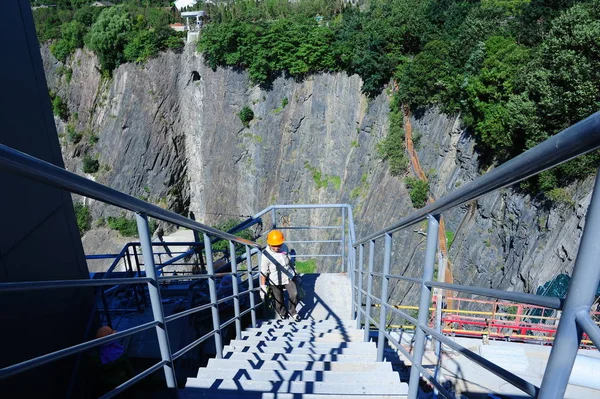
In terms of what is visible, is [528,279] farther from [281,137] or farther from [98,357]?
[281,137]

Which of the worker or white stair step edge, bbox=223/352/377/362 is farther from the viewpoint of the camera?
the worker

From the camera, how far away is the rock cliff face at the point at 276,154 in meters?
12.7

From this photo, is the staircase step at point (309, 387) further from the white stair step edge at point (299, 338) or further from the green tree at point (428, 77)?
the green tree at point (428, 77)

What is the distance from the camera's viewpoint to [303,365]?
302 centimetres

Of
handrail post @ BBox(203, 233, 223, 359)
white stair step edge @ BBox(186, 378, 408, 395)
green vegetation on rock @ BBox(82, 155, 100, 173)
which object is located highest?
handrail post @ BBox(203, 233, 223, 359)

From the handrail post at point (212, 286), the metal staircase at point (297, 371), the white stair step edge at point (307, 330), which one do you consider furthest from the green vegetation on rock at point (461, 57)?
the handrail post at point (212, 286)

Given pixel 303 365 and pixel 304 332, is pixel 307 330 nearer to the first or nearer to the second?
pixel 304 332

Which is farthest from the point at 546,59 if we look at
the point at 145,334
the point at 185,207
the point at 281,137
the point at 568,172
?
the point at 185,207

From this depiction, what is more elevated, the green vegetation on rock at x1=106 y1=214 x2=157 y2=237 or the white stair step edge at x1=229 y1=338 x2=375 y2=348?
the white stair step edge at x1=229 y1=338 x2=375 y2=348

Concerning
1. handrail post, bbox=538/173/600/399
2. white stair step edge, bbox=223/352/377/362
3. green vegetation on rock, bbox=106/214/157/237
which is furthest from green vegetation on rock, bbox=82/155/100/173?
handrail post, bbox=538/173/600/399

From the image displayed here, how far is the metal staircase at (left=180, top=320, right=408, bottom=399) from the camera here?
2.45 m

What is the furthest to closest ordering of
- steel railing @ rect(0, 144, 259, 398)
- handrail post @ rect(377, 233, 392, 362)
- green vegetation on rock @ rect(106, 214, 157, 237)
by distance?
green vegetation on rock @ rect(106, 214, 157, 237)
handrail post @ rect(377, 233, 392, 362)
steel railing @ rect(0, 144, 259, 398)

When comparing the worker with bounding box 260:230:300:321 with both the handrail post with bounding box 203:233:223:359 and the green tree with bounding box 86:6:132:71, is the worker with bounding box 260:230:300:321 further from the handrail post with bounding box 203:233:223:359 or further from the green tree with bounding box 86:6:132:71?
the green tree with bounding box 86:6:132:71

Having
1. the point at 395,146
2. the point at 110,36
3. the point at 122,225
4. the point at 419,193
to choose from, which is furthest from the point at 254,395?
the point at 110,36
